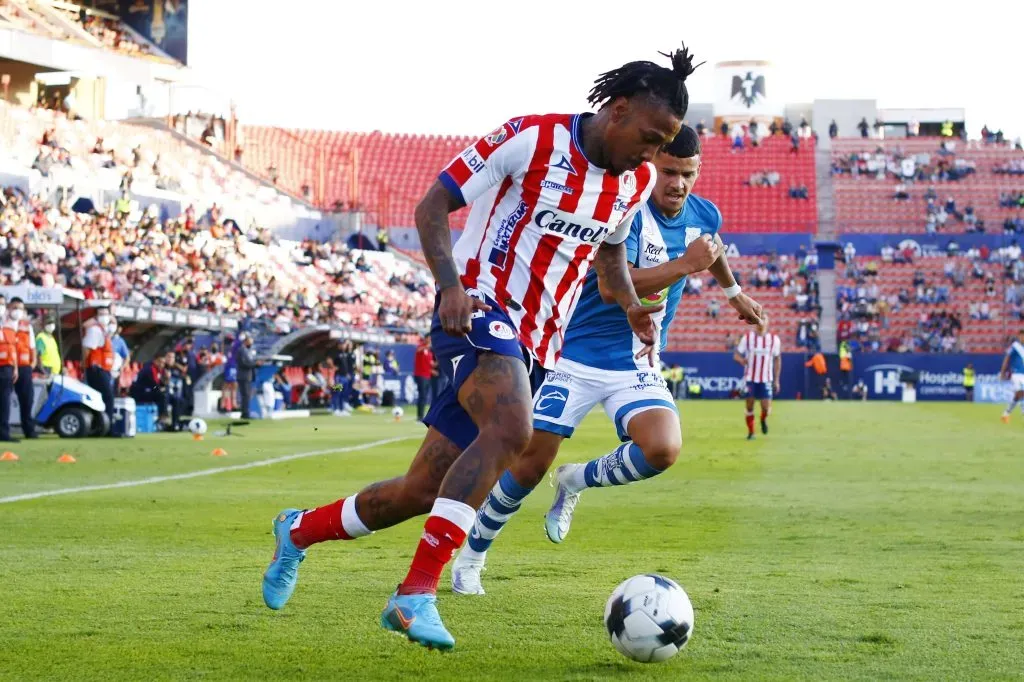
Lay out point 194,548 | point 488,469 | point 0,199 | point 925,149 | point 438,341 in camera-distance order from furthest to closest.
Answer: point 925,149 < point 0,199 < point 194,548 < point 438,341 < point 488,469

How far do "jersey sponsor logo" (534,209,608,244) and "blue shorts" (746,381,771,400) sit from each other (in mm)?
18142

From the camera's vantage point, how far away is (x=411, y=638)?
4.74 meters

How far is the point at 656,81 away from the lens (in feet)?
18.0

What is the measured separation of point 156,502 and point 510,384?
7.03 m

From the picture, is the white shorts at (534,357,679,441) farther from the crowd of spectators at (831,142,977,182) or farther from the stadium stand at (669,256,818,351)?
the crowd of spectators at (831,142,977,182)

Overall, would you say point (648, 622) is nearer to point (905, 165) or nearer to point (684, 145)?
point (684, 145)

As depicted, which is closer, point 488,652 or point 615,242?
point 488,652

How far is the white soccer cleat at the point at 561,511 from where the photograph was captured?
27.3ft

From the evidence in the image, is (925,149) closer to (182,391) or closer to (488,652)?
(182,391)

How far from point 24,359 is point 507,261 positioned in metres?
16.5

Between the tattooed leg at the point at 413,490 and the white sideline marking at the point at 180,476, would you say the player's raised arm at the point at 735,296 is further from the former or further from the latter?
the white sideline marking at the point at 180,476

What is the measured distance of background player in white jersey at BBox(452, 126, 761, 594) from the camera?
7.61 meters

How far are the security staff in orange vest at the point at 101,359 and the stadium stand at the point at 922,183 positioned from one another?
44303 millimetres

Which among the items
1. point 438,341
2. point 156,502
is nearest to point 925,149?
point 156,502
